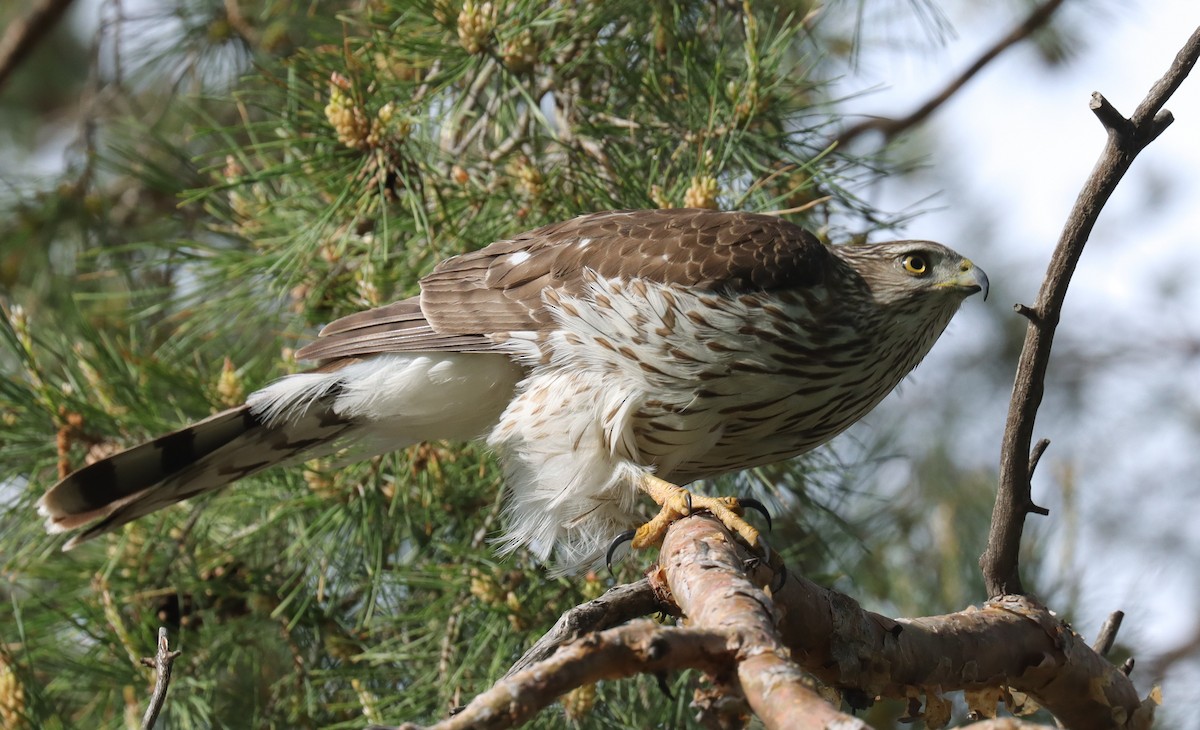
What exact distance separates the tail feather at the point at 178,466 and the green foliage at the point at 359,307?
0.87 ft

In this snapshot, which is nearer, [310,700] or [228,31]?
[310,700]

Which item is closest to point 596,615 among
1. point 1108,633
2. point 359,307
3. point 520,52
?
point 1108,633

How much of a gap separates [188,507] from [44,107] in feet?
17.1

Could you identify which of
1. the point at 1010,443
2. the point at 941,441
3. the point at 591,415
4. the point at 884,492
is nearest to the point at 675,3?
the point at 591,415

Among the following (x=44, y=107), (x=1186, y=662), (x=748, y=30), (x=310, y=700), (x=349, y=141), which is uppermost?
(x=748, y=30)

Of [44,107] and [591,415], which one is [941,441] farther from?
[44,107]

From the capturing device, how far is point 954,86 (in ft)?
17.5

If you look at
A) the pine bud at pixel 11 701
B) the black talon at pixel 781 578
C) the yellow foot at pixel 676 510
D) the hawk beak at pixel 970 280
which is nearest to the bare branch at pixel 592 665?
the black talon at pixel 781 578

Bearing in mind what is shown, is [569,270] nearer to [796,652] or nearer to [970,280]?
[970,280]

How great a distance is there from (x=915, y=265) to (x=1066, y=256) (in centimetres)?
126

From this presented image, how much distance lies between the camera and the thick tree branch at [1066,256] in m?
2.26

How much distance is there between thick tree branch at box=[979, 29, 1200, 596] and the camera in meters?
2.26

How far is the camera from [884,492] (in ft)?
21.1

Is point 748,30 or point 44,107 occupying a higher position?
point 748,30
